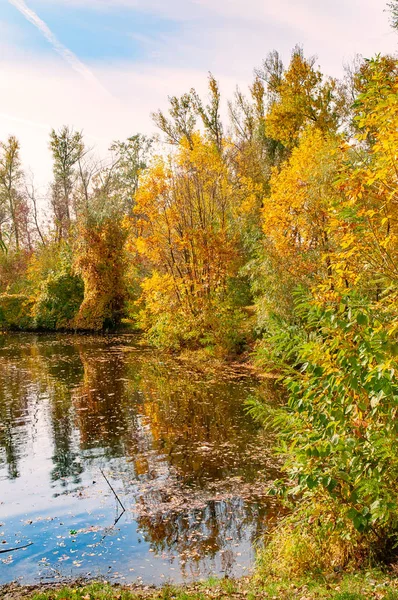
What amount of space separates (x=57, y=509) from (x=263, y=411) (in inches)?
153

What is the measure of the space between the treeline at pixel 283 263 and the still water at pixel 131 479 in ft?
3.61

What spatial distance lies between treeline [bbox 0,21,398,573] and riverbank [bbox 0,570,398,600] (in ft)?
1.57

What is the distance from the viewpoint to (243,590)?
5562 millimetres

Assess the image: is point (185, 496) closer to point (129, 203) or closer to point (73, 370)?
point (73, 370)

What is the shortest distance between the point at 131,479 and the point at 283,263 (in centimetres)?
1012

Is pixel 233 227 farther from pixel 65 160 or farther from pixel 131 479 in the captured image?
pixel 65 160

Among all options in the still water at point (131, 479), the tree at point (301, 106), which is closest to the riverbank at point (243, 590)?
the still water at point (131, 479)

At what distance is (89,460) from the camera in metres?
10.4

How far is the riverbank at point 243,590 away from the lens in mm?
4844

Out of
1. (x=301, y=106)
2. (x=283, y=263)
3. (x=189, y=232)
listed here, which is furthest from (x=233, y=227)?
(x=301, y=106)

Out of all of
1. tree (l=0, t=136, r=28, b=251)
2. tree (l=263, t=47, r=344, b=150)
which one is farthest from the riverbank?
tree (l=0, t=136, r=28, b=251)

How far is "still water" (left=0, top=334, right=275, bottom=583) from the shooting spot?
6.78m

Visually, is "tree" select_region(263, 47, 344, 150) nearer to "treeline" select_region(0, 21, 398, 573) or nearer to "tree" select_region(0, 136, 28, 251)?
"treeline" select_region(0, 21, 398, 573)

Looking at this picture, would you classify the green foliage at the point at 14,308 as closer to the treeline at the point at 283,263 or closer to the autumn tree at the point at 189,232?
the treeline at the point at 283,263
